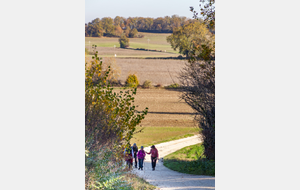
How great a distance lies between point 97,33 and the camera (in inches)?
317

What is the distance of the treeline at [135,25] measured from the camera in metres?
7.91

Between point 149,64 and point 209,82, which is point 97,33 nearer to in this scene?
point 209,82

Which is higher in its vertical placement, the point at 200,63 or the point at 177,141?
the point at 200,63

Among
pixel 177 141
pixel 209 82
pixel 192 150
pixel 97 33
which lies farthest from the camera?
pixel 177 141

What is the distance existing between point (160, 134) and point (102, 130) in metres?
10.3

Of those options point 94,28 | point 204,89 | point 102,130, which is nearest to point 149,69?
point 94,28

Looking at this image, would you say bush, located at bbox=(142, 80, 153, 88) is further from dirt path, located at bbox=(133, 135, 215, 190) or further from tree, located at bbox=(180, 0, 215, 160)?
tree, located at bbox=(180, 0, 215, 160)

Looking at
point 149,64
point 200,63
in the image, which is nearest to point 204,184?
point 200,63

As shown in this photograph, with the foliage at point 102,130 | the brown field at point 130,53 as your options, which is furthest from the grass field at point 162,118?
the foliage at point 102,130

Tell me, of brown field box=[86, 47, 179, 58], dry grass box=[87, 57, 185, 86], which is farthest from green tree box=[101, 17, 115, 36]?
dry grass box=[87, 57, 185, 86]

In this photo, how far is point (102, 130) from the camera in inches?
200

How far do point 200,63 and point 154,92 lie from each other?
14760 millimetres

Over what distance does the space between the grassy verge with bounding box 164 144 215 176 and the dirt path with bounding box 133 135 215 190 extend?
26cm
